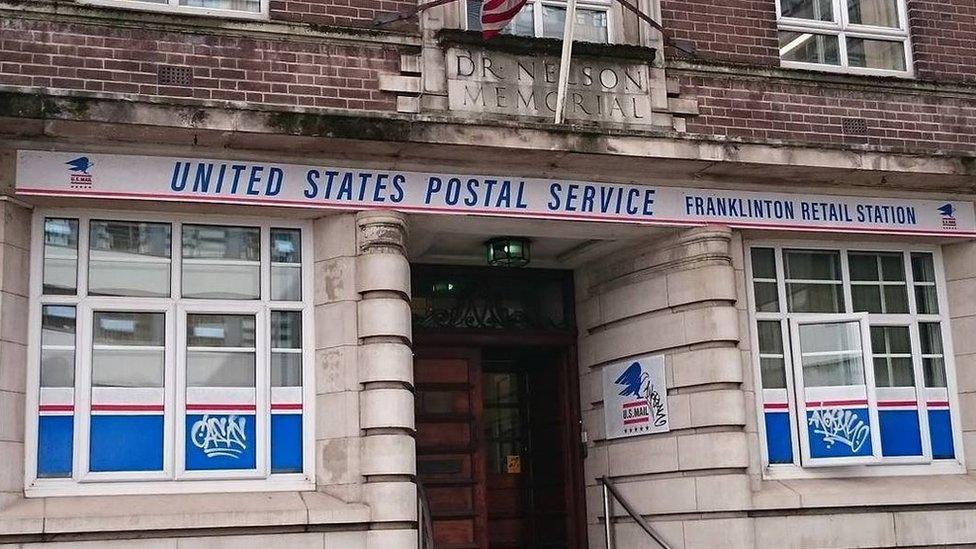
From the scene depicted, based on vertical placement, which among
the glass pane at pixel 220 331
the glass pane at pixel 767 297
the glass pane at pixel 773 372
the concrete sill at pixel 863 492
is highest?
the glass pane at pixel 767 297

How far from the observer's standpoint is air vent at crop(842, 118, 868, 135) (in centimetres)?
1161

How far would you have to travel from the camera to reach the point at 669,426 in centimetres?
1097

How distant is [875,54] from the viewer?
1224 cm

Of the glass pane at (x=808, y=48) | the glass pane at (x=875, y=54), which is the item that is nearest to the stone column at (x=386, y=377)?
the glass pane at (x=808, y=48)

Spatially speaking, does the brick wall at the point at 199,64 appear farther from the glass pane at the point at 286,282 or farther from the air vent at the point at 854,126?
the air vent at the point at 854,126

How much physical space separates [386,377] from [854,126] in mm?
4997

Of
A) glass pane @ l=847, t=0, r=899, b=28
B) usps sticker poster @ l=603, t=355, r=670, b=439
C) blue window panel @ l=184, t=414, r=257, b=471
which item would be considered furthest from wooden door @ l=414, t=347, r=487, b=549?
glass pane @ l=847, t=0, r=899, b=28

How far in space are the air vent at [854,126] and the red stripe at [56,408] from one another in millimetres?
7008

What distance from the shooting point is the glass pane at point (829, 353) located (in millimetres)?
11352

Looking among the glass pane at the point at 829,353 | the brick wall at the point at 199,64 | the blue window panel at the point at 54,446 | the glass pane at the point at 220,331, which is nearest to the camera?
the blue window panel at the point at 54,446

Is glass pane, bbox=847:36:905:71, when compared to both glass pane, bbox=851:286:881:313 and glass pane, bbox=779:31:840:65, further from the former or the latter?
glass pane, bbox=851:286:881:313

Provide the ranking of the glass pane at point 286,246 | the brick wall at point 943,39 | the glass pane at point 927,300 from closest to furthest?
1. the glass pane at point 286,246
2. the glass pane at point 927,300
3. the brick wall at point 943,39

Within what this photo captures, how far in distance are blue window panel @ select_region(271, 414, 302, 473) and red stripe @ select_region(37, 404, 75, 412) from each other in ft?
4.83

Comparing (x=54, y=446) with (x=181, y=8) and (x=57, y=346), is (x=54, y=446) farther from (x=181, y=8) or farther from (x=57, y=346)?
(x=181, y=8)
